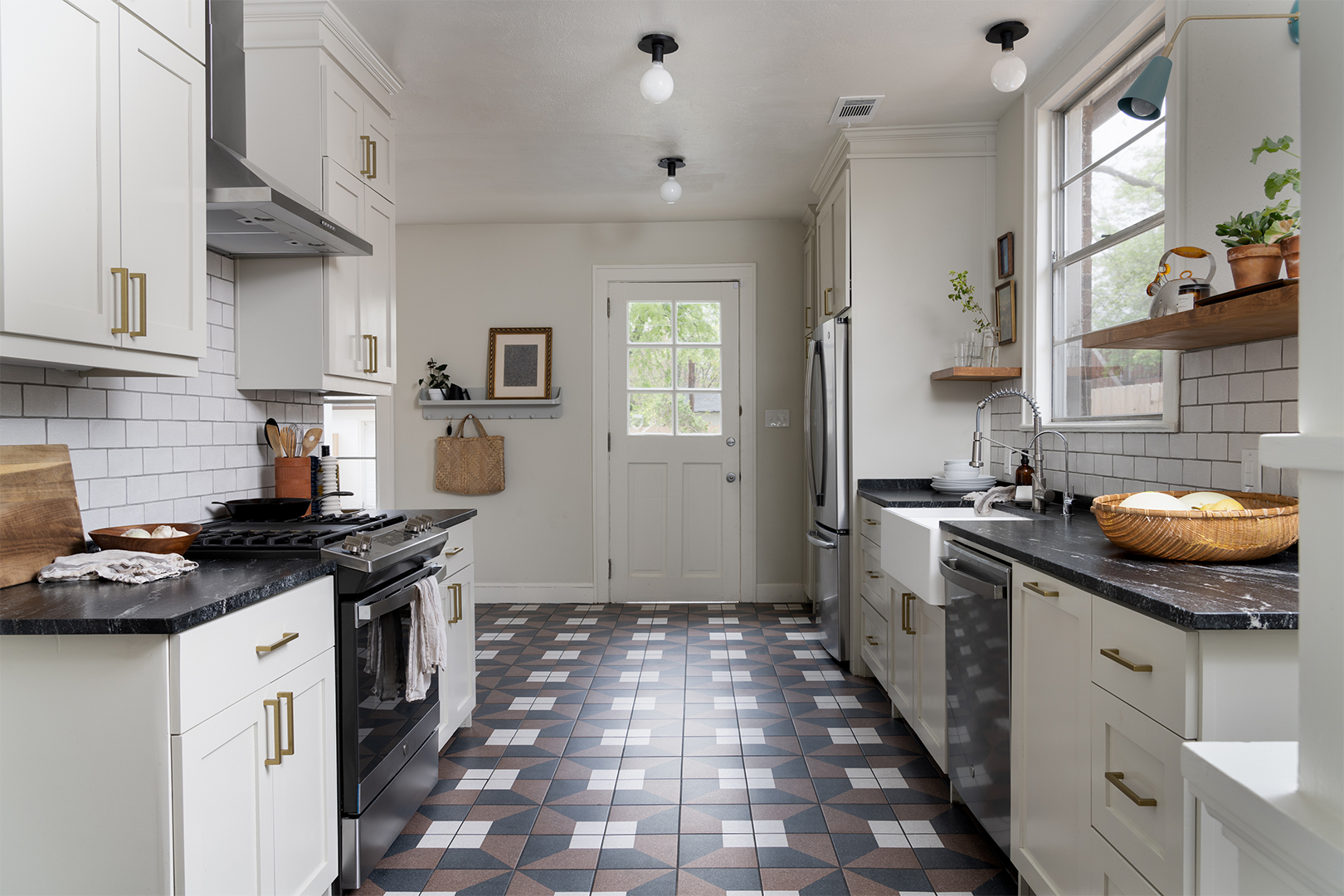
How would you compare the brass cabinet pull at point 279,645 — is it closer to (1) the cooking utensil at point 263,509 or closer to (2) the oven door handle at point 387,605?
(2) the oven door handle at point 387,605

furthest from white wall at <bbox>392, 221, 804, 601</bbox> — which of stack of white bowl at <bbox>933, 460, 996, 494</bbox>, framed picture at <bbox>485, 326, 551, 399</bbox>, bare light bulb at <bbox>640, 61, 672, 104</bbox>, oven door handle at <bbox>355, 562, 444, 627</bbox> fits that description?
oven door handle at <bbox>355, 562, 444, 627</bbox>

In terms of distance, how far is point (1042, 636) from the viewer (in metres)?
1.72

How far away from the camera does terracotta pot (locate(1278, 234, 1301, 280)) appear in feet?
5.23

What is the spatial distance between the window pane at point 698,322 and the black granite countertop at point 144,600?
3576 millimetres

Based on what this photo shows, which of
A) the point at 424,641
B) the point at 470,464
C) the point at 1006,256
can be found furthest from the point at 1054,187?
the point at 470,464

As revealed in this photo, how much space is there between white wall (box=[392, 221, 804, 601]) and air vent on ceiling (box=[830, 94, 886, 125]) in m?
1.59

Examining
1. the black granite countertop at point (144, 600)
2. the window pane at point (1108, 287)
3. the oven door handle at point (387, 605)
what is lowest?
the oven door handle at point (387, 605)

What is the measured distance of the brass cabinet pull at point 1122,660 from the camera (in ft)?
4.30

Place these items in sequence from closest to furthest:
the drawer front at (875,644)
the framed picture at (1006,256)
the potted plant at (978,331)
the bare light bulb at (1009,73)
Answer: the bare light bulb at (1009,73) < the drawer front at (875,644) < the framed picture at (1006,256) < the potted plant at (978,331)

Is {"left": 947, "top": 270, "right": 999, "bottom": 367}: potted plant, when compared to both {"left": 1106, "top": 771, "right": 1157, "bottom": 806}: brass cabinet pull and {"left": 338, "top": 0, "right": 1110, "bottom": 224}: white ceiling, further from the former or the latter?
{"left": 1106, "top": 771, "right": 1157, "bottom": 806}: brass cabinet pull

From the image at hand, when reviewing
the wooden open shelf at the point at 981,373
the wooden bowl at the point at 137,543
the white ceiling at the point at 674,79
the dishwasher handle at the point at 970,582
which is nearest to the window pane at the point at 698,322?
the white ceiling at the point at 674,79

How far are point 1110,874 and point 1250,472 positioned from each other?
110 centimetres

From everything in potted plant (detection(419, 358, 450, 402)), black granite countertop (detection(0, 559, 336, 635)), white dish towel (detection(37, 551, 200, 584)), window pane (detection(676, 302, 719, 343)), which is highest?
window pane (detection(676, 302, 719, 343))

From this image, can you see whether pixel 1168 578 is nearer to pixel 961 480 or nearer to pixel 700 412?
pixel 961 480
